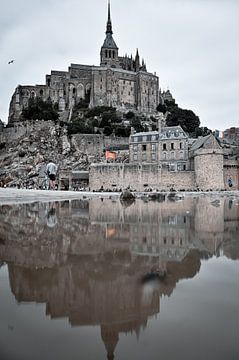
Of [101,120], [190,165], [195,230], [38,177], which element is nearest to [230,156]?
[190,165]

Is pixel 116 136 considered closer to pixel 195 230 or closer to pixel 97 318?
pixel 195 230

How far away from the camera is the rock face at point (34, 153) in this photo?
4909 centimetres

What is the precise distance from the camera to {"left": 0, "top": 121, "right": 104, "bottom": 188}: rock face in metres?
49.1

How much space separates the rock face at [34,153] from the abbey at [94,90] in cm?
1269

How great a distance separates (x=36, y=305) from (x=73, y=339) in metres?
1.02

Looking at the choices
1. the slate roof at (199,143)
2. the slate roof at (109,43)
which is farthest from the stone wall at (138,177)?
the slate roof at (109,43)

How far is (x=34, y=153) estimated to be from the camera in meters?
53.4

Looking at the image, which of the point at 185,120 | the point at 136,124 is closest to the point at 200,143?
the point at 136,124

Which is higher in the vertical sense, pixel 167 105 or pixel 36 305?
pixel 167 105

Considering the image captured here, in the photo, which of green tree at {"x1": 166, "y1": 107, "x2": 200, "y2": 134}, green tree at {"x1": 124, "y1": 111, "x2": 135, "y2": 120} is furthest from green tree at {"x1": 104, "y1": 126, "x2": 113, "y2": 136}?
green tree at {"x1": 166, "y1": 107, "x2": 200, "y2": 134}

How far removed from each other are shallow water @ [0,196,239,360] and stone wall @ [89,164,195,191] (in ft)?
117

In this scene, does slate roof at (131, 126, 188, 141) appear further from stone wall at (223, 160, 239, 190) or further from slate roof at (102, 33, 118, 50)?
slate roof at (102, 33, 118, 50)

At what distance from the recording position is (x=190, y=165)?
149 feet

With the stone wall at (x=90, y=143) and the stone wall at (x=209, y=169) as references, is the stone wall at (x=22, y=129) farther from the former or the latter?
the stone wall at (x=209, y=169)
